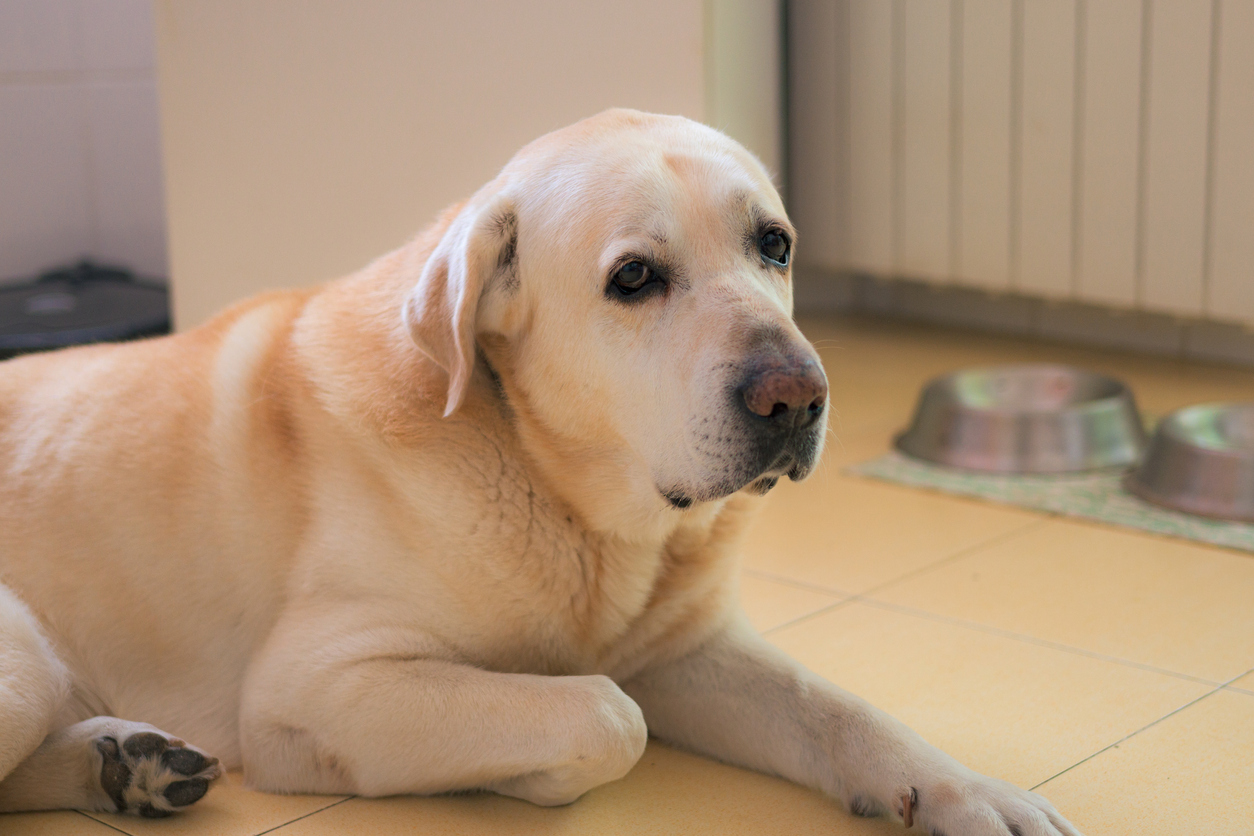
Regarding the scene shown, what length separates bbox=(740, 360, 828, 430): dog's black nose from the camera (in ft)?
4.94

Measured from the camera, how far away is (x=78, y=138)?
4742 millimetres

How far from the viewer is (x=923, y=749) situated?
1.66 meters

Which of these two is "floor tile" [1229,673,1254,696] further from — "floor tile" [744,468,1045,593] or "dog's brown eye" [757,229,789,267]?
"dog's brown eye" [757,229,789,267]

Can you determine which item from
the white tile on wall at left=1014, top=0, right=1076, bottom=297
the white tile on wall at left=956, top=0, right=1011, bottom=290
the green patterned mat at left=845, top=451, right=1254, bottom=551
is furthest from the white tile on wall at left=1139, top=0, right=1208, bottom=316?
the green patterned mat at left=845, top=451, right=1254, bottom=551

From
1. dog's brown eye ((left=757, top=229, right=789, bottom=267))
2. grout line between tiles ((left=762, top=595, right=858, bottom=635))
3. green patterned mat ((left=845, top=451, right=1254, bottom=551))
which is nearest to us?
dog's brown eye ((left=757, top=229, right=789, bottom=267))

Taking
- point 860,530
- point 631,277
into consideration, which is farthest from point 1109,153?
point 631,277

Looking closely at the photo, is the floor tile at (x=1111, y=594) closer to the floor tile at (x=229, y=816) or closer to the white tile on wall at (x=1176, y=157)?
the floor tile at (x=229, y=816)

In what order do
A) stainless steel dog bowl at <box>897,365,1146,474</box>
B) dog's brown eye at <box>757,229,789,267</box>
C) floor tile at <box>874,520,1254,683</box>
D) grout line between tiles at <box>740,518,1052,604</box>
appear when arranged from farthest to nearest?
stainless steel dog bowl at <box>897,365,1146,474</box>
grout line between tiles at <box>740,518,1052,604</box>
floor tile at <box>874,520,1254,683</box>
dog's brown eye at <box>757,229,789,267</box>

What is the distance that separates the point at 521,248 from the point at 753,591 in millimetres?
1054

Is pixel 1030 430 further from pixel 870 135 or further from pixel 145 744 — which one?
pixel 145 744

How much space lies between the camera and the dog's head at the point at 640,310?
5.07ft

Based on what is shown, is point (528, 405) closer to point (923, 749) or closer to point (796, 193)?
point (923, 749)

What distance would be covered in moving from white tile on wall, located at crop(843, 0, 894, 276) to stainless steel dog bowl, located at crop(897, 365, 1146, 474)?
1.24m

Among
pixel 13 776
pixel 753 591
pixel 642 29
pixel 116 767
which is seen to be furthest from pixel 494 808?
pixel 642 29
